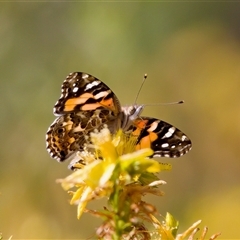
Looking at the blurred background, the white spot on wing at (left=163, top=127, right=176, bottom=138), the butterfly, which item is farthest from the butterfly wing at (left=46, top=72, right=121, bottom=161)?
the blurred background

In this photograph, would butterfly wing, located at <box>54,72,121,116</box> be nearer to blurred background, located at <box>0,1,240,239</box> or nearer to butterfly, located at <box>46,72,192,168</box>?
butterfly, located at <box>46,72,192,168</box>

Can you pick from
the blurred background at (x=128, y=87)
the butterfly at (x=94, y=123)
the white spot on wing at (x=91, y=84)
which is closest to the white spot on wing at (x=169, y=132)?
the butterfly at (x=94, y=123)

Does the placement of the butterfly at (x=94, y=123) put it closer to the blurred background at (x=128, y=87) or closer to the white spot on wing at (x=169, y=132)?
the white spot on wing at (x=169, y=132)

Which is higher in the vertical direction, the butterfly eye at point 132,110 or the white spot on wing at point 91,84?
the white spot on wing at point 91,84

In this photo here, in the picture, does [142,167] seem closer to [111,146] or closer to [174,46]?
[111,146]

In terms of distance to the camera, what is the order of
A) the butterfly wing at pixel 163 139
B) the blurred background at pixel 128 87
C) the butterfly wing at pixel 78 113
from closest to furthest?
the butterfly wing at pixel 163 139 < the butterfly wing at pixel 78 113 < the blurred background at pixel 128 87

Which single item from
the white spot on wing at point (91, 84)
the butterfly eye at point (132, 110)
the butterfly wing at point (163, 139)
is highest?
the white spot on wing at point (91, 84)

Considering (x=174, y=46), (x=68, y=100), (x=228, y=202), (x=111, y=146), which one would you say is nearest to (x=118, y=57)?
(x=174, y=46)

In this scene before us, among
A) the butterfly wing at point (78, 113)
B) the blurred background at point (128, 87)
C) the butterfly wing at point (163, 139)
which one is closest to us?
the butterfly wing at point (163, 139)
